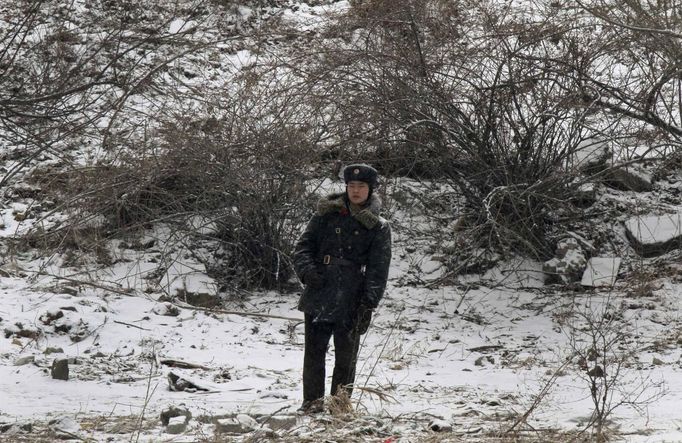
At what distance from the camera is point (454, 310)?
8.63 m

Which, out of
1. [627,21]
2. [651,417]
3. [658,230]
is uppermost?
[627,21]

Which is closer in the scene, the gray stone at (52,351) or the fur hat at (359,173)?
the fur hat at (359,173)

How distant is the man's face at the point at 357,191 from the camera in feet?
16.8

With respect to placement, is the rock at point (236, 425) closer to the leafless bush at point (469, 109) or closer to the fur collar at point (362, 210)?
the fur collar at point (362, 210)

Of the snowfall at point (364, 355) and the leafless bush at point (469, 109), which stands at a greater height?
the leafless bush at point (469, 109)

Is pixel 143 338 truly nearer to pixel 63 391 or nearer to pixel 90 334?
pixel 90 334

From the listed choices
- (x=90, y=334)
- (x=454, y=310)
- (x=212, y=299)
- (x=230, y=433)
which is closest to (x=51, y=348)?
(x=90, y=334)

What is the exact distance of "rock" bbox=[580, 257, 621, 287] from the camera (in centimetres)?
876

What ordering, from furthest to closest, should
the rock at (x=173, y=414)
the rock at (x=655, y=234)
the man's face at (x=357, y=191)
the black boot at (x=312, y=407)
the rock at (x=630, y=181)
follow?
the rock at (x=630, y=181) → the rock at (x=655, y=234) → the man's face at (x=357, y=191) → the black boot at (x=312, y=407) → the rock at (x=173, y=414)

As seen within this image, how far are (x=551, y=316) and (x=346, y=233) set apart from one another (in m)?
3.76

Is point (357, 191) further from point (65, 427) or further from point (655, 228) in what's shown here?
point (655, 228)

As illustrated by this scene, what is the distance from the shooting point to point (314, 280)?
200 inches

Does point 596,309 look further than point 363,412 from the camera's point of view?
Yes

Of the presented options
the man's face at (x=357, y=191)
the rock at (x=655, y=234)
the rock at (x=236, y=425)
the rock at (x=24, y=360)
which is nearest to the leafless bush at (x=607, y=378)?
the man's face at (x=357, y=191)
